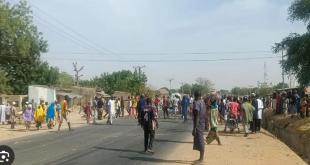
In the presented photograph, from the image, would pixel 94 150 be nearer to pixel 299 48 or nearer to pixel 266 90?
pixel 299 48

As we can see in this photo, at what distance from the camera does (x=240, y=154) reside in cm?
1204

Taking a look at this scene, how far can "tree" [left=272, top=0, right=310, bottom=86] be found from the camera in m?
30.9

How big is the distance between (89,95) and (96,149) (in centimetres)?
4272

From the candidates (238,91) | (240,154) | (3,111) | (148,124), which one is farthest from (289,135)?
(238,91)

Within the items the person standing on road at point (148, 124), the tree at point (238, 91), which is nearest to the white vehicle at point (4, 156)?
the person standing on road at point (148, 124)

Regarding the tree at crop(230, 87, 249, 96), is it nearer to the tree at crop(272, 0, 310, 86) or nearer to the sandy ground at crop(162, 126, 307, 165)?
the tree at crop(272, 0, 310, 86)

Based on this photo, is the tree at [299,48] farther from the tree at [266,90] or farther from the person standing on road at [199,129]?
the tree at [266,90]

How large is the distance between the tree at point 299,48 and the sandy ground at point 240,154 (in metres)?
17.8

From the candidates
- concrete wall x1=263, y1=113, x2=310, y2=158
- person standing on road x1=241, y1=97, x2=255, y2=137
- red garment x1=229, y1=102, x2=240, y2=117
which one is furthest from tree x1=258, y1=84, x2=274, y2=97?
person standing on road x1=241, y1=97, x2=255, y2=137

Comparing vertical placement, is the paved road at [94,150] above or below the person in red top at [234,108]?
below

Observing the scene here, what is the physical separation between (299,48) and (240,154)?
21.8 metres

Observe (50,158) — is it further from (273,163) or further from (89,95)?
(89,95)

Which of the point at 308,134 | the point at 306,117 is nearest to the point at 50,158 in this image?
the point at 308,134

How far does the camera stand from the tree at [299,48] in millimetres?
30922
